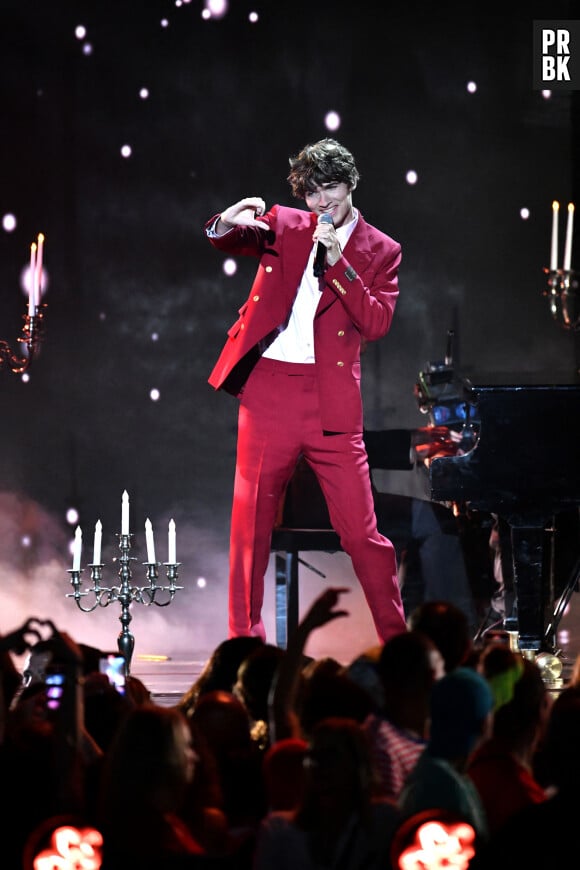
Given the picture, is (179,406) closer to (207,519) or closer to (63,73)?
(207,519)

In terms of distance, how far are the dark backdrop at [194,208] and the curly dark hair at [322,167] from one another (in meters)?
2.11

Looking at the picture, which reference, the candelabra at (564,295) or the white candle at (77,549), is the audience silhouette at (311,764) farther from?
the candelabra at (564,295)

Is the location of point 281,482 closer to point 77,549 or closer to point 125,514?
point 125,514

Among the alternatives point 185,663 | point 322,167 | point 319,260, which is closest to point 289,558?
point 185,663

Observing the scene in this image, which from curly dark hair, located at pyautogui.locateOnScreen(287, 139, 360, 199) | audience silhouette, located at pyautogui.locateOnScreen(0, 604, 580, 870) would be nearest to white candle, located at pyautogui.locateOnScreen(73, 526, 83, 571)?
curly dark hair, located at pyautogui.locateOnScreen(287, 139, 360, 199)

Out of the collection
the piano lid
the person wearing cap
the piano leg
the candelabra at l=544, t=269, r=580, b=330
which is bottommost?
the person wearing cap

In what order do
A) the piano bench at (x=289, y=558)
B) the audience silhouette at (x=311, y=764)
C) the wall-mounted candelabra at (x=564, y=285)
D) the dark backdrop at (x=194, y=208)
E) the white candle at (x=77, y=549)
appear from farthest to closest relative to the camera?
the dark backdrop at (x=194, y=208) < the wall-mounted candelabra at (x=564, y=285) < the piano bench at (x=289, y=558) < the white candle at (x=77, y=549) < the audience silhouette at (x=311, y=764)

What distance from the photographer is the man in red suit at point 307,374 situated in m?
4.28

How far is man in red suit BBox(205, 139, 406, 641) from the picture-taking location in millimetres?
4277

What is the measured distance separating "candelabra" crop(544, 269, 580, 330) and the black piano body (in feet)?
4.34

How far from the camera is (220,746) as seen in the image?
2.45 m

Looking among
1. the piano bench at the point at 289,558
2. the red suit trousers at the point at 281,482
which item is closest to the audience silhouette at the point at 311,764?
the red suit trousers at the point at 281,482

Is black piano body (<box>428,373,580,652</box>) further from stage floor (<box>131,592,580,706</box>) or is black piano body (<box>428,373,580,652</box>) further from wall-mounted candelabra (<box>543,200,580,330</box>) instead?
wall-mounted candelabra (<box>543,200,580,330</box>)

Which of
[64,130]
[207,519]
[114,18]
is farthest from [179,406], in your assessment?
[114,18]
